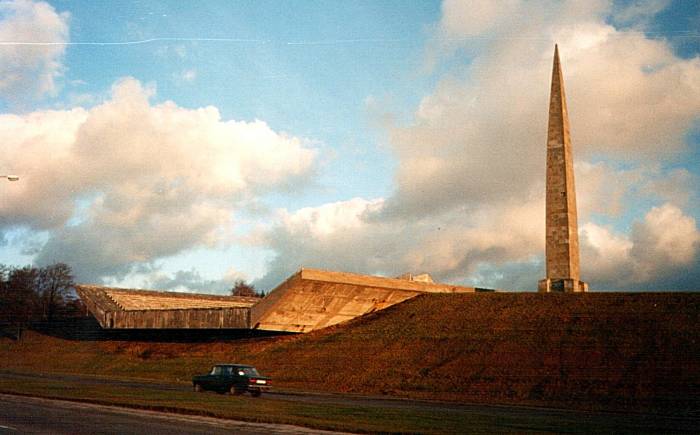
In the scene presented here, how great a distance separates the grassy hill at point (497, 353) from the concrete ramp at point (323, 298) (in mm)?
1088

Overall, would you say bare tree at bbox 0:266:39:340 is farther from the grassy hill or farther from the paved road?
the paved road

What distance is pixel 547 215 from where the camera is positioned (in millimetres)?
52250

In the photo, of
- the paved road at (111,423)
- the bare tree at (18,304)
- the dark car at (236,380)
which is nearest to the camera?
the paved road at (111,423)

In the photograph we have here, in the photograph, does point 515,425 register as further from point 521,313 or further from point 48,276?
point 48,276

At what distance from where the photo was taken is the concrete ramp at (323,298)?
47013 mm

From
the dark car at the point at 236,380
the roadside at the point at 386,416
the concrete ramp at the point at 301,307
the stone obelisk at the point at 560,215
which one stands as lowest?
the roadside at the point at 386,416

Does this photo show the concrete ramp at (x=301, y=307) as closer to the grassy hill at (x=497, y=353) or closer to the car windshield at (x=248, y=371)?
the grassy hill at (x=497, y=353)

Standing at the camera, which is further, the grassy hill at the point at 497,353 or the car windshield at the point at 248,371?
the grassy hill at the point at 497,353

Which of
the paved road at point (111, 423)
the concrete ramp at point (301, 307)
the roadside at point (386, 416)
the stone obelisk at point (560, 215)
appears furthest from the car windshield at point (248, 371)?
the stone obelisk at point (560, 215)

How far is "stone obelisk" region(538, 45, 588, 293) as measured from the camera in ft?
168

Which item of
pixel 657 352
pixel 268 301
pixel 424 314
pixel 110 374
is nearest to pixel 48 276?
pixel 110 374

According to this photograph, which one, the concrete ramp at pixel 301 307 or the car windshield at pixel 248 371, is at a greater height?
the concrete ramp at pixel 301 307

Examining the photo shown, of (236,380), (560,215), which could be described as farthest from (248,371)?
(560,215)

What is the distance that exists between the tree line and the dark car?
151 ft
